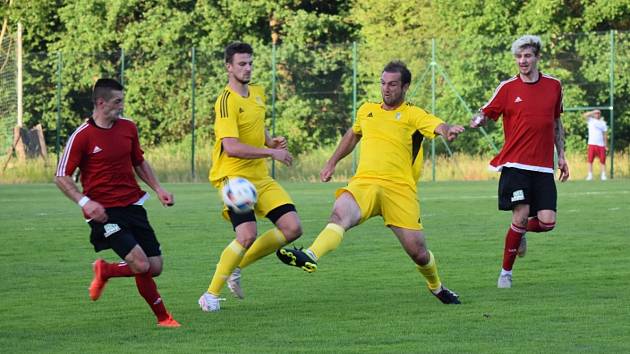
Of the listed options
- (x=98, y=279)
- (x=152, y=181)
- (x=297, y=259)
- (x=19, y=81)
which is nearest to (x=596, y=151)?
(x=19, y=81)

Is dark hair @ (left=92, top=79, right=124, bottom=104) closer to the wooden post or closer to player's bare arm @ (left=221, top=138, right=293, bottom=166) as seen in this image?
player's bare arm @ (left=221, top=138, right=293, bottom=166)

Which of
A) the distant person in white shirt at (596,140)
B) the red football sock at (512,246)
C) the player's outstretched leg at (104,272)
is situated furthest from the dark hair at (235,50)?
the distant person in white shirt at (596,140)

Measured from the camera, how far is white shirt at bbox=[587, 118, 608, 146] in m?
32.8

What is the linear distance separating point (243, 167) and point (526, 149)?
92.9 inches

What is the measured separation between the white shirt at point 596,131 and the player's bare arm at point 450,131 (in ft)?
77.9

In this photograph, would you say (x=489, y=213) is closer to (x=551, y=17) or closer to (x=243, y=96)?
(x=243, y=96)

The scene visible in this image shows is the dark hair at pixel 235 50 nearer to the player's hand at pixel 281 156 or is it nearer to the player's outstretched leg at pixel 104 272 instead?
the player's hand at pixel 281 156

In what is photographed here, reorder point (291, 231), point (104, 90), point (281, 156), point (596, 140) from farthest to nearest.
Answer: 1. point (596, 140)
2. point (291, 231)
3. point (281, 156)
4. point (104, 90)

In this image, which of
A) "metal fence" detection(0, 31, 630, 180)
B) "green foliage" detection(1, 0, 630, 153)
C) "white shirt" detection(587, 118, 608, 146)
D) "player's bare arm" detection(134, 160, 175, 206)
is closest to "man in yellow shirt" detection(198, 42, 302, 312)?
"player's bare arm" detection(134, 160, 175, 206)

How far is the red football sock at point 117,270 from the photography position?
30.3ft

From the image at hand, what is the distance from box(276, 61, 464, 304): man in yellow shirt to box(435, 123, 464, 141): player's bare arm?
7 centimetres

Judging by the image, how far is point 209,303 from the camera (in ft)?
32.2

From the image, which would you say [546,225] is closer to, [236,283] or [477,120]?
[477,120]

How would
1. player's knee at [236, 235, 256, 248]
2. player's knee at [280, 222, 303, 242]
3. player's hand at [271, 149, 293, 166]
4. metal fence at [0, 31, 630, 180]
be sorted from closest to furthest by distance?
player's hand at [271, 149, 293, 166], player's knee at [236, 235, 256, 248], player's knee at [280, 222, 303, 242], metal fence at [0, 31, 630, 180]
